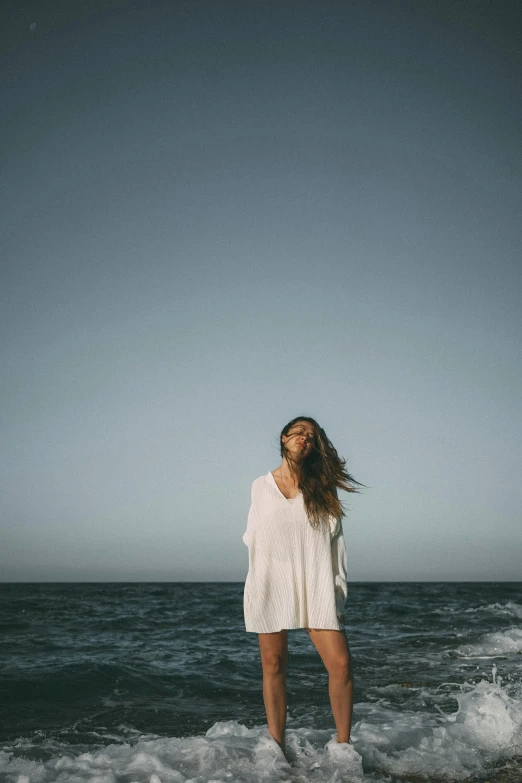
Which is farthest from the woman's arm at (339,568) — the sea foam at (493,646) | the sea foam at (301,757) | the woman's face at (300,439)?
the sea foam at (493,646)

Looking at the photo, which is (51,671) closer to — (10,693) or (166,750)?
(10,693)

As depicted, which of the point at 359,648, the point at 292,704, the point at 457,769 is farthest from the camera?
the point at 359,648

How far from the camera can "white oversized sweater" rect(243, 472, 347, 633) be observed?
3.71 meters

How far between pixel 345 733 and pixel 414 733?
3.14 ft

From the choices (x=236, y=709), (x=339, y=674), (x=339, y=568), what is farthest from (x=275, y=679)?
(x=236, y=709)

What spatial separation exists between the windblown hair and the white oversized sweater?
0.06 m

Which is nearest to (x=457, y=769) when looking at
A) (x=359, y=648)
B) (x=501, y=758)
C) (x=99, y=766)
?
(x=501, y=758)

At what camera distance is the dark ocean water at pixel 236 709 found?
11.9 ft

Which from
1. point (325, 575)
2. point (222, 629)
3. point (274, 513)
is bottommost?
point (222, 629)

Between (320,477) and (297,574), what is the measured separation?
2.02 feet

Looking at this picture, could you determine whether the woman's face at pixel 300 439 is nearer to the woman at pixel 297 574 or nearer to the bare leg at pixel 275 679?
the woman at pixel 297 574

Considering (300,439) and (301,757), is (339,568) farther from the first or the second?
(301,757)

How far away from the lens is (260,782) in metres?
3.36

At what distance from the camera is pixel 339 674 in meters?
3.63
